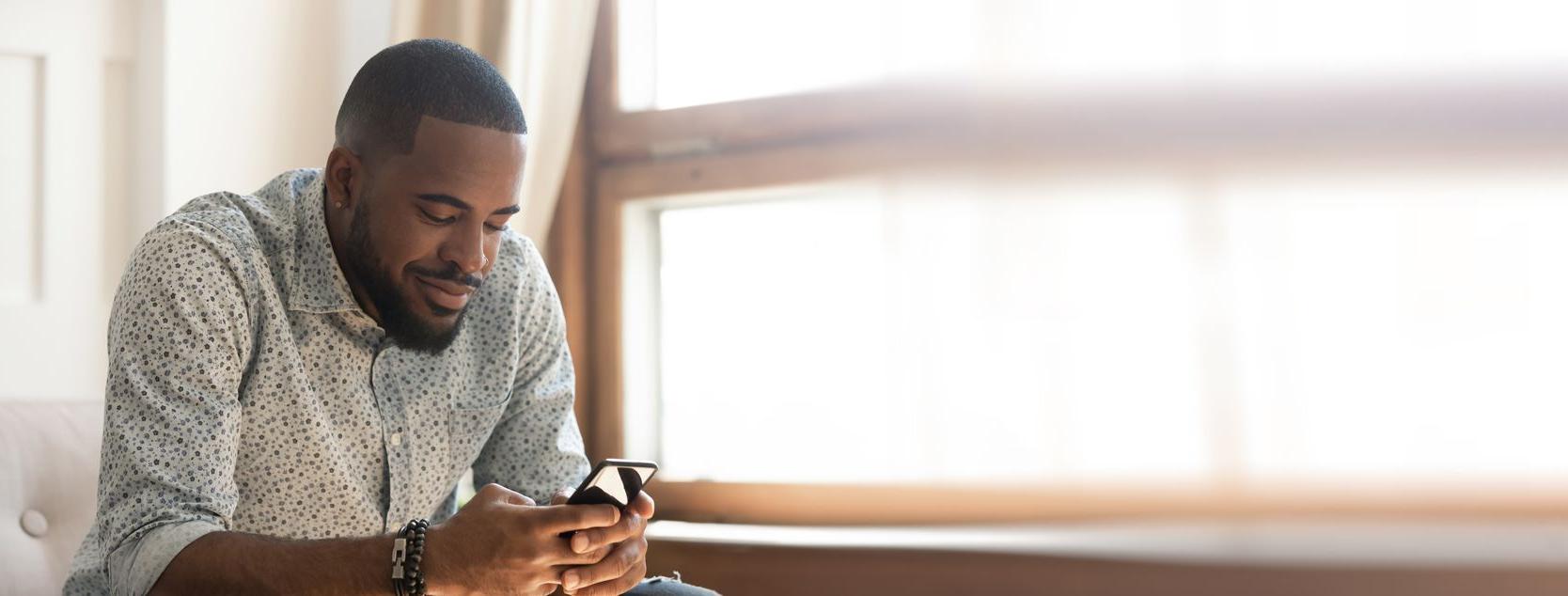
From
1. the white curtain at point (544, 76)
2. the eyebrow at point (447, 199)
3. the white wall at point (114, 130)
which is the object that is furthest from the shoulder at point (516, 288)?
the white wall at point (114, 130)

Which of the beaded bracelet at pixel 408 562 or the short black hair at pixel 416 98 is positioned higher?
the short black hair at pixel 416 98

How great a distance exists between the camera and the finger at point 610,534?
132 centimetres

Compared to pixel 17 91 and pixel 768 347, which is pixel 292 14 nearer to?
pixel 17 91

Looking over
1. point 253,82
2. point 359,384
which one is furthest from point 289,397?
point 253,82

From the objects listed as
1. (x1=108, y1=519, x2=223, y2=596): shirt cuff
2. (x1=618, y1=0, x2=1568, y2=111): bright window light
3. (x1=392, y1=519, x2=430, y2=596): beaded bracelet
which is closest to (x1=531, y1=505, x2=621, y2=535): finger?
(x1=392, y1=519, x2=430, y2=596): beaded bracelet

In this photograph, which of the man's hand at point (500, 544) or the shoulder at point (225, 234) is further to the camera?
the shoulder at point (225, 234)

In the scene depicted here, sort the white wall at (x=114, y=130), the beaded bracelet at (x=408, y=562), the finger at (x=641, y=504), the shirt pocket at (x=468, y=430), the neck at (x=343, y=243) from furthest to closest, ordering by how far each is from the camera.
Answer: the white wall at (x=114, y=130), the shirt pocket at (x=468, y=430), the neck at (x=343, y=243), the finger at (x=641, y=504), the beaded bracelet at (x=408, y=562)

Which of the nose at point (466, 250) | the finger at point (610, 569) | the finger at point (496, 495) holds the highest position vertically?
the nose at point (466, 250)

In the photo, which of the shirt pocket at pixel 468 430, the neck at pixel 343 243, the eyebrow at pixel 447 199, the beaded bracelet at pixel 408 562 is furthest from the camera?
the shirt pocket at pixel 468 430

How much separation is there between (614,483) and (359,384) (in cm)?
43

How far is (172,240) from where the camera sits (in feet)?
4.75

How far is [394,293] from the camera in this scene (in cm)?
157

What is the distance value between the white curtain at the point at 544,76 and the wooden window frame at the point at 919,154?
0.07 m

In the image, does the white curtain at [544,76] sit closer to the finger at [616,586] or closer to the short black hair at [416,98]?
the short black hair at [416,98]
